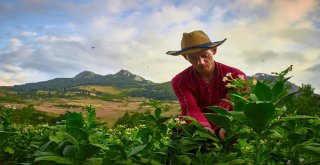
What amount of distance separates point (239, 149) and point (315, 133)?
610 millimetres

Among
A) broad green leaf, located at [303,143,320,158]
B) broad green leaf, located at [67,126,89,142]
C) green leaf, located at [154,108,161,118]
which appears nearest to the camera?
broad green leaf, located at [303,143,320,158]

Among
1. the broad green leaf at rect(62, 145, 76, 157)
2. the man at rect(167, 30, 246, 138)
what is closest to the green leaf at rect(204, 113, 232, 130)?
the broad green leaf at rect(62, 145, 76, 157)

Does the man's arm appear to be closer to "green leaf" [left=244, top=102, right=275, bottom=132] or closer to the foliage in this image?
the foliage

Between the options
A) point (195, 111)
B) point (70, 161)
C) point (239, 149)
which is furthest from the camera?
point (195, 111)

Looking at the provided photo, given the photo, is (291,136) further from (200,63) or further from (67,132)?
(200,63)

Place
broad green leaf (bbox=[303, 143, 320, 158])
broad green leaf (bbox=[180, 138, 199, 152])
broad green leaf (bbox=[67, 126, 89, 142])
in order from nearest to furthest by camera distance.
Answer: broad green leaf (bbox=[303, 143, 320, 158]) < broad green leaf (bbox=[67, 126, 89, 142]) < broad green leaf (bbox=[180, 138, 199, 152])

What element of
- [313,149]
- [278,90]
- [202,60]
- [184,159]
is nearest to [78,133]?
[184,159]

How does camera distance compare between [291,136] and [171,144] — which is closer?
[291,136]

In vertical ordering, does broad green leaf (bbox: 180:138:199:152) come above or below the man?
below

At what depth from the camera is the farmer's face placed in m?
5.36

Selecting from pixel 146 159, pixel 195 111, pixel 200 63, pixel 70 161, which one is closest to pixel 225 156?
pixel 146 159

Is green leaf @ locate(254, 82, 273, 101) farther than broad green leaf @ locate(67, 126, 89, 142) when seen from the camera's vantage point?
No

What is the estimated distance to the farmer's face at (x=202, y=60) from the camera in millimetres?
5363

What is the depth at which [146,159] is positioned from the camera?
3.08m
